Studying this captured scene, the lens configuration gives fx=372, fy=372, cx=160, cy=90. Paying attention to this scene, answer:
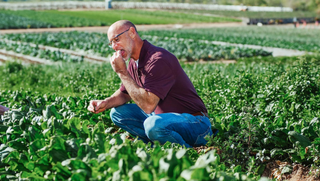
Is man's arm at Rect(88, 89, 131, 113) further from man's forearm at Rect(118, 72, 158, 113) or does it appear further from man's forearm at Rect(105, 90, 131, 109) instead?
man's forearm at Rect(118, 72, 158, 113)

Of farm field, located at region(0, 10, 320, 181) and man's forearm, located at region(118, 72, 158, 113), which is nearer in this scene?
farm field, located at region(0, 10, 320, 181)

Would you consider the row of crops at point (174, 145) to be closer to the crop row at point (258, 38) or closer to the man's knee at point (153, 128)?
the man's knee at point (153, 128)

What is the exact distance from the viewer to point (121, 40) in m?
3.84

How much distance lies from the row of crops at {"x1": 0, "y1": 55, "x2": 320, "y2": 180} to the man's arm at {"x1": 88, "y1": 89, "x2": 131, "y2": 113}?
0.89 ft

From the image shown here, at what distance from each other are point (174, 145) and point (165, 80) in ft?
2.37

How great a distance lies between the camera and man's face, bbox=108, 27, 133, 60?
12.5 ft

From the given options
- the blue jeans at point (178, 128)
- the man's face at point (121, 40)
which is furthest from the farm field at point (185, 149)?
the man's face at point (121, 40)

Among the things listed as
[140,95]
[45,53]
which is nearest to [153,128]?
[140,95]

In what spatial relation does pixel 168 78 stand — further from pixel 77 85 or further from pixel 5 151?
pixel 77 85

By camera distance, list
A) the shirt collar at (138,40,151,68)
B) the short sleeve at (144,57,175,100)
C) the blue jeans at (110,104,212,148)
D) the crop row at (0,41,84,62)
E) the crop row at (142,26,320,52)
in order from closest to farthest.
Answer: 1. the short sleeve at (144,57,175,100)
2. the blue jeans at (110,104,212,148)
3. the shirt collar at (138,40,151,68)
4. the crop row at (0,41,84,62)
5. the crop row at (142,26,320,52)

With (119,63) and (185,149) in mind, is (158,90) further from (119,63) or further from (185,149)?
(185,149)

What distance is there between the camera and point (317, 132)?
391 cm

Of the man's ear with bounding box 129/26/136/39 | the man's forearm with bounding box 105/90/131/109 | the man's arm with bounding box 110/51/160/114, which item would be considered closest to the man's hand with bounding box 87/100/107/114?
the man's forearm with bounding box 105/90/131/109

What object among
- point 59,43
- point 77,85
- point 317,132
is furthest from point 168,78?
point 59,43
